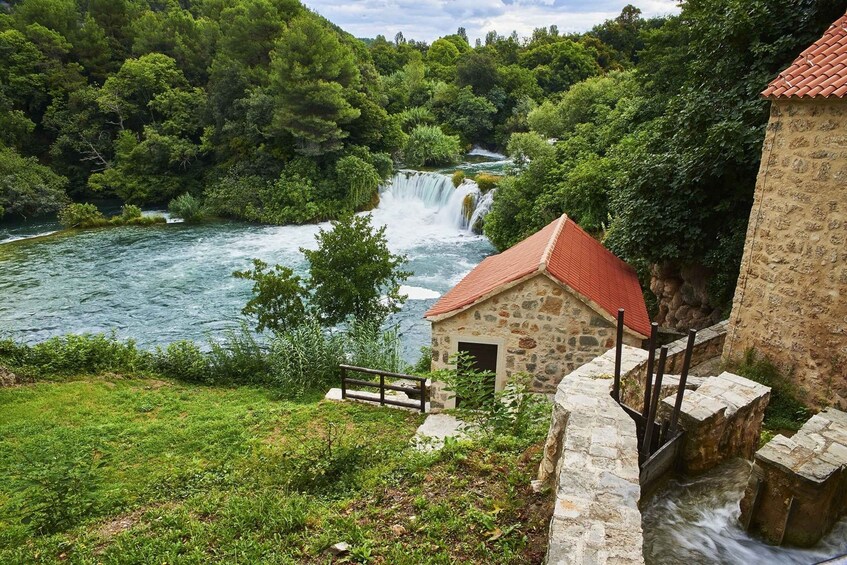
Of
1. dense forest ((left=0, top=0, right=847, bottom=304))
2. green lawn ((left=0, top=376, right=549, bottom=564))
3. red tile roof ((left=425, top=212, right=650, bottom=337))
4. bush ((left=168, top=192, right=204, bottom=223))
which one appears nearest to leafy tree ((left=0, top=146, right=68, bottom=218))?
dense forest ((left=0, top=0, right=847, bottom=304))

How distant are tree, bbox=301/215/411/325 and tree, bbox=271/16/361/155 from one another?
19.4 metres

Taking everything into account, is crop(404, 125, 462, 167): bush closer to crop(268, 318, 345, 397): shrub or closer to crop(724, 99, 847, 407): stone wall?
crop(268, 318, 345, 397): shrub

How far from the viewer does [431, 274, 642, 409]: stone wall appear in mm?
9227

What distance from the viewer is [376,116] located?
115 ft

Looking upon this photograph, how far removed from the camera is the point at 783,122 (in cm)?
735

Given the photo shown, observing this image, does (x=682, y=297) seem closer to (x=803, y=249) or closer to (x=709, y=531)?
(x=803, y=249)

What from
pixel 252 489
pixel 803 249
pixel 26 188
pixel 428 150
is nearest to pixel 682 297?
pixel 803 249

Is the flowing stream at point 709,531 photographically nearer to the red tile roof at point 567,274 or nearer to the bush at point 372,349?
the red tile roof at point 567,274

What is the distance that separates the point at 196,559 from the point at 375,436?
440 cm

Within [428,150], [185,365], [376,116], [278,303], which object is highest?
[376,116]

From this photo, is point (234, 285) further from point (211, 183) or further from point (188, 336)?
point (211, 183)

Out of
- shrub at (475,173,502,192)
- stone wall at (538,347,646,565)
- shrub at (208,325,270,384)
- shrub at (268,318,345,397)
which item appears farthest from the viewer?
shrub at (475,173,502,192)

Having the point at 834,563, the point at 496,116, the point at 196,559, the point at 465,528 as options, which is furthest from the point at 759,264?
the point at 496,116

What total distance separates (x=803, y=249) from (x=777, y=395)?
216 cm
